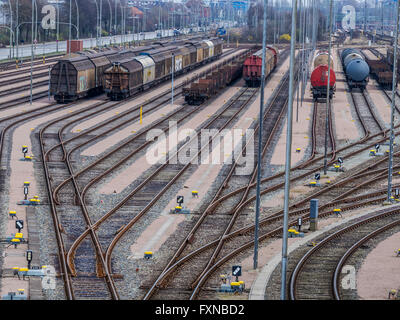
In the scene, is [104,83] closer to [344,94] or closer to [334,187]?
[344,94]

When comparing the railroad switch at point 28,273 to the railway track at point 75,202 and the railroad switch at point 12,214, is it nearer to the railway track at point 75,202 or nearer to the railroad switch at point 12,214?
the railway track at point 75,202

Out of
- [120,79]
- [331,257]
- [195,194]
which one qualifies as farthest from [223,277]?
[120,79]

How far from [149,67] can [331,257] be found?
1790 inches

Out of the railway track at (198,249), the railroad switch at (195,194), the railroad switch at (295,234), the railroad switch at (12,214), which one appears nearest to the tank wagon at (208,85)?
the railway track at (198,249)

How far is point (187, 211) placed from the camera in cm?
2750

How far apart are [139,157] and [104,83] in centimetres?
2283

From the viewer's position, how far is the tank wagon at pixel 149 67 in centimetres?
5872

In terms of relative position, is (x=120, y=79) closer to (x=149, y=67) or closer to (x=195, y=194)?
(x=149, y=67)

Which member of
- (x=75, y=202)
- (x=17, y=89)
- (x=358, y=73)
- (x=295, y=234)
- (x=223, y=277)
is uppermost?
(x=358, y=73)

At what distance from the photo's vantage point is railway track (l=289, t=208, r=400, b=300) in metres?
19.4

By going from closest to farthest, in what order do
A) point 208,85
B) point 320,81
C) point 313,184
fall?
1. point 313,184
2. point 208,85
3. point 320,81

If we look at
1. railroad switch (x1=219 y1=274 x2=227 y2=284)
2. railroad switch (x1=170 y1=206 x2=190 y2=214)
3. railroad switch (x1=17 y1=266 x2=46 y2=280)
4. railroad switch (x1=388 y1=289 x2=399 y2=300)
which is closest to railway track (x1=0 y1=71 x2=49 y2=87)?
railroad switch (x1=170 y1=206 x2=190 y2=214)

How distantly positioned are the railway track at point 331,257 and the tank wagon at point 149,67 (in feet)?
91.6

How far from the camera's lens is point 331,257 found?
22.6 meters
